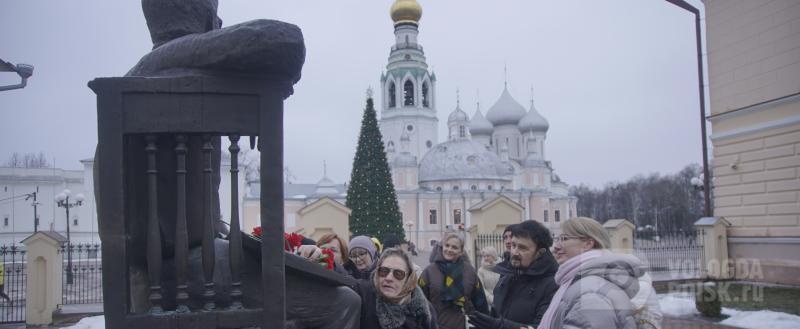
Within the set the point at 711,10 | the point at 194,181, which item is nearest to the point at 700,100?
the point at 711,10

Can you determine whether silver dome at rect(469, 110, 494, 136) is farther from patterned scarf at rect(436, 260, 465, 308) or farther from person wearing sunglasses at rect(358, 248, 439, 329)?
person wearing sunglasses at rect(358, 248, 439, 329)

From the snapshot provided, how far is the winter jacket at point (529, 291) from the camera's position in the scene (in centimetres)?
381

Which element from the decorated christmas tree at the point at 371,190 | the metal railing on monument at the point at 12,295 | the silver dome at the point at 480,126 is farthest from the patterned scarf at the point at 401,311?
the silver dome at the point at 480,126

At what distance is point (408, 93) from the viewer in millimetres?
60656

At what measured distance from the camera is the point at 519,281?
3.98m

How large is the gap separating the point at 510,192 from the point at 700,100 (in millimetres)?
46331

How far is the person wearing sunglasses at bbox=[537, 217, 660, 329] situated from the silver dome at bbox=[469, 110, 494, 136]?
66.1m

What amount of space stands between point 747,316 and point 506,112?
201 feet

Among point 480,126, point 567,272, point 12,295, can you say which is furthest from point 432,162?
point 567,272

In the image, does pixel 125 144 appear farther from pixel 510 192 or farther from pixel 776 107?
pixel 510 192

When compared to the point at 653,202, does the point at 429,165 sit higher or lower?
higher

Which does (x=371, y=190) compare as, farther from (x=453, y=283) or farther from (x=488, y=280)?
(x=453, y=283)

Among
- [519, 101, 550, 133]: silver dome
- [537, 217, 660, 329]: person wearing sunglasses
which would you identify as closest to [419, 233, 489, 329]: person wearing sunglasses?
[537, 217, 660, 329]: person wearing sunglasses

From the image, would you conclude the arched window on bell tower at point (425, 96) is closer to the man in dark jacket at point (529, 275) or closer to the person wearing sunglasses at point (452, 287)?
the person wearing sunglasses at point (452, 287)
